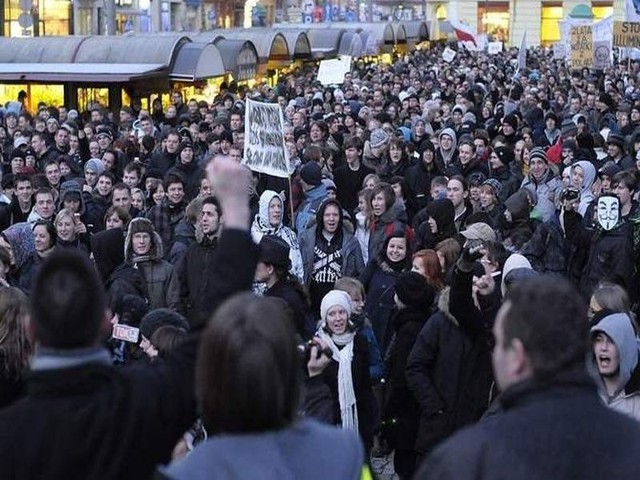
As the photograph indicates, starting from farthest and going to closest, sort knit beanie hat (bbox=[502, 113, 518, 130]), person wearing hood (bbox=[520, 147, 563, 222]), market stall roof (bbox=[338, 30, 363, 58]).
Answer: market stall roof (bbox=[338, 30, 363, 58]) → knit beanie hat (bbox=[502, 113, 518, 130]) → person wearing hood (bbox=[520, 147, 563, 222])

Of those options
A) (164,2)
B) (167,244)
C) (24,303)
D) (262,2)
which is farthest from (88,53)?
(262,2)

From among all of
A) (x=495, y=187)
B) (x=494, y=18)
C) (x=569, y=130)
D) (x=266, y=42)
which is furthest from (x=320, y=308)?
(x=494, y=18)

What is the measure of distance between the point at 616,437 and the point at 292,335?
717 mm

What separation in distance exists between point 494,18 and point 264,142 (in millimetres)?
77237

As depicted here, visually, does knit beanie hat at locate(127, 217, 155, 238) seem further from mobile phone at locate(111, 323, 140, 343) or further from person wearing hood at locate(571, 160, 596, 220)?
person wearing hood at locate(571, 160, 596, 220)

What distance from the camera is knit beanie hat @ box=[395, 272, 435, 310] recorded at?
7.20m

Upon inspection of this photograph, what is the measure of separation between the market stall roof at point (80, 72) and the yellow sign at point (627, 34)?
8.79 m

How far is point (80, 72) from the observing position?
2509 centimetres

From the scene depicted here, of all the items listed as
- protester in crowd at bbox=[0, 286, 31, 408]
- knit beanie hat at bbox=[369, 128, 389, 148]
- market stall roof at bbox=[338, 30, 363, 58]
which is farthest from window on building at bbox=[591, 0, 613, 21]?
protester in crowd at bbox=[0, 286, 31, 408]

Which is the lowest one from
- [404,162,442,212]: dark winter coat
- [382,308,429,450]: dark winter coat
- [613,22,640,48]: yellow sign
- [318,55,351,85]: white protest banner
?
[382,308,429,450]: dark winter coat

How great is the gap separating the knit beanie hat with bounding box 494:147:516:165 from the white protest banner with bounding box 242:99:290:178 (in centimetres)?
368

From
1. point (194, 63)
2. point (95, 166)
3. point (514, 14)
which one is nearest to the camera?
point (95, 166)

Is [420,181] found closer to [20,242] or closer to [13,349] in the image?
[20,242]

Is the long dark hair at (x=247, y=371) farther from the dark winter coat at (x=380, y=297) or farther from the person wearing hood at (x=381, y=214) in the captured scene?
the person wearing hood at (x=381, y=214)
